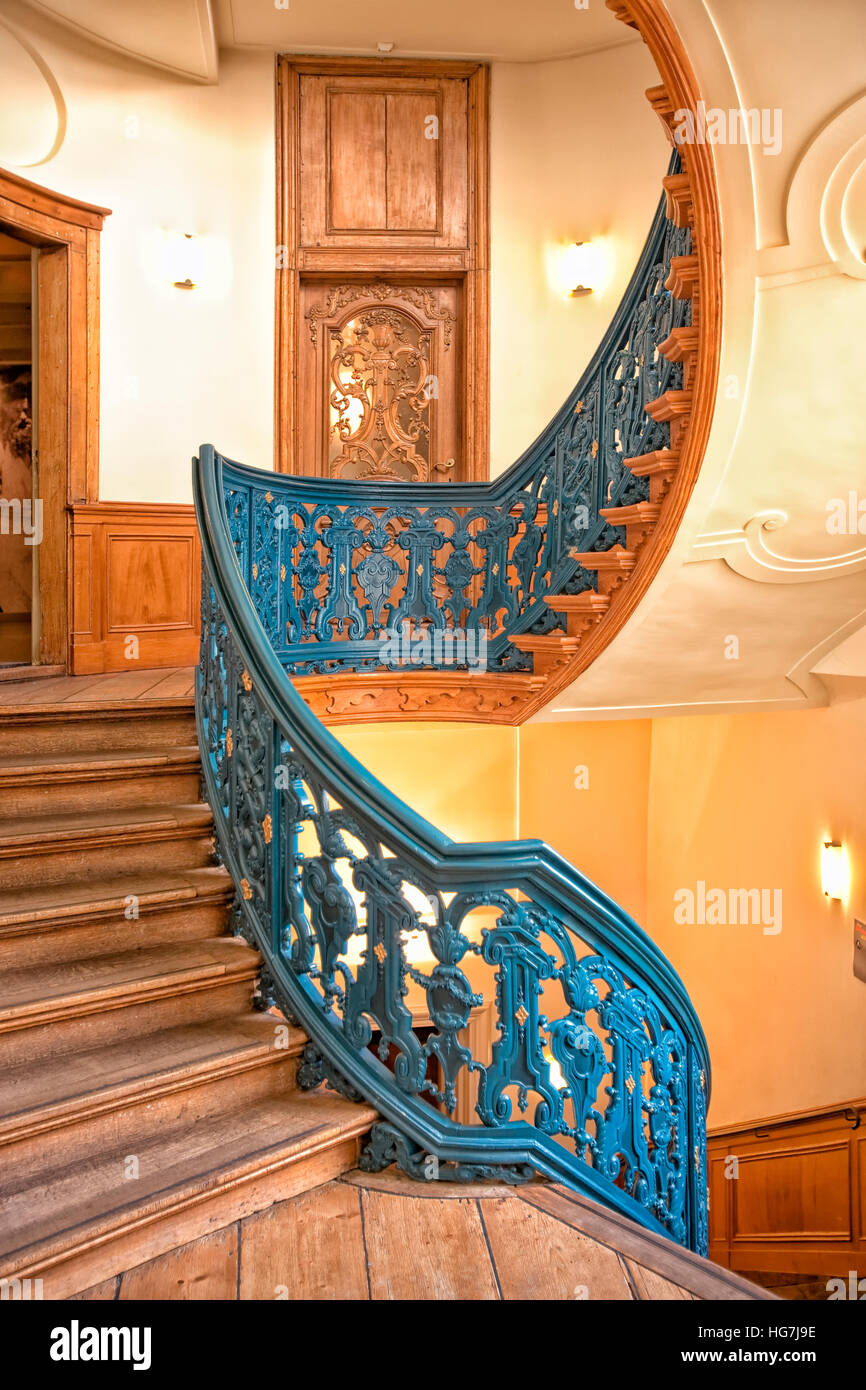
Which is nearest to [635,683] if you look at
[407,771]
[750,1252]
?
[407,771]

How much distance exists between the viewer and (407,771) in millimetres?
6281

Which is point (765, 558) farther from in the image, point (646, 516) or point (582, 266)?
point (582, 266)

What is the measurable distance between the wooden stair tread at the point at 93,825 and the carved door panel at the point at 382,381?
3706 millimetres

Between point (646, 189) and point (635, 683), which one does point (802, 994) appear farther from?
point (646, 189)

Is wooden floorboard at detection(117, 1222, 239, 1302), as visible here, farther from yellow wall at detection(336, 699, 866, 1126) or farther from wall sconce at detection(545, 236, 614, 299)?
wall sconce at detection(545, 236, 614, 299)

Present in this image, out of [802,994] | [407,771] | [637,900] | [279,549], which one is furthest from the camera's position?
[637,900]

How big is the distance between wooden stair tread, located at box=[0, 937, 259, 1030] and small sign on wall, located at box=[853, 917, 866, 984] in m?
3.57

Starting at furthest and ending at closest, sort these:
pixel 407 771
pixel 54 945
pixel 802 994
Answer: pixel 407 771
pixel 802 994
pixel 54 945

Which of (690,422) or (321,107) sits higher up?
(321,107)

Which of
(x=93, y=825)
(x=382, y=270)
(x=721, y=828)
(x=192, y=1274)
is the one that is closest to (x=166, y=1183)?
(x=192, y=1274)

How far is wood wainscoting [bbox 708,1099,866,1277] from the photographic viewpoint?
560 cm

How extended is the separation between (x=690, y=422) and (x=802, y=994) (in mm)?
3670

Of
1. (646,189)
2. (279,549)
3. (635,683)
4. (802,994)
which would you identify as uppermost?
(646,189)

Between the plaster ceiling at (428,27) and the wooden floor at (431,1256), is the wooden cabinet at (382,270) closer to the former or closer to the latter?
the plaster ceiling at (428,27)
